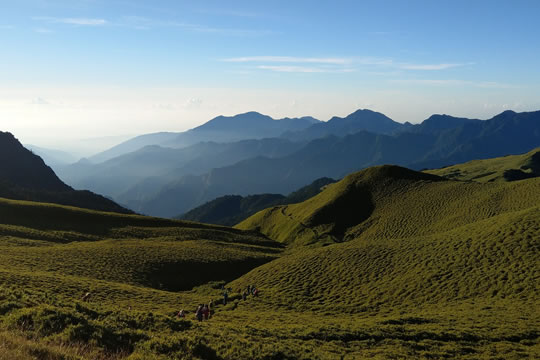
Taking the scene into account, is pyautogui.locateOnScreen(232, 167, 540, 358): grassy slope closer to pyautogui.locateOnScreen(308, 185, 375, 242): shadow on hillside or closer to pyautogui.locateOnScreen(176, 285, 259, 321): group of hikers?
pyautogui.locateOnScreen(176, 285, 259, 321): group of hikers

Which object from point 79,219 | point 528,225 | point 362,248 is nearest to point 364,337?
point 362,248

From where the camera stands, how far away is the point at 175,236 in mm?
79875

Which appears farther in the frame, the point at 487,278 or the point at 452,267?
the point at 452,267

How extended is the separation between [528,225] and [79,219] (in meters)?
88.0

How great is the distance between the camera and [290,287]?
4197 cm

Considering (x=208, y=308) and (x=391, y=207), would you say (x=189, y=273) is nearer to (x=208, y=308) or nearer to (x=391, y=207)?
(x=208, y=308)

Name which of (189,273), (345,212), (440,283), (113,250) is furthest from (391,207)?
(113,250)

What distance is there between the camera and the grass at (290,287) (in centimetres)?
1673

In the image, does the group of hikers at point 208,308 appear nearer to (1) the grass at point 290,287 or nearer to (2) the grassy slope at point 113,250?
(1) the grass at point 290,287

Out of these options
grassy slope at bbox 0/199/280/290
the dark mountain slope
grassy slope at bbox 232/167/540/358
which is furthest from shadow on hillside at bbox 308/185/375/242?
grassy slope at bbox 0/199/280/290

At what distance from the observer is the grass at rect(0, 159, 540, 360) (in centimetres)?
1673

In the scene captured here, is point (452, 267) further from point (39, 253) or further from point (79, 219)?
point (79, 219)

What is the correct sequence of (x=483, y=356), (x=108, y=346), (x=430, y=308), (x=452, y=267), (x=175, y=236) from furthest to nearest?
(x=175, y=236) → (x=452, y=267) → (x=430, y=308) → (x=483, y=356) → (x=108, y=346)

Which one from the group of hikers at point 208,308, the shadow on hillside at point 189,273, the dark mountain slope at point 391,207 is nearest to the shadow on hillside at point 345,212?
the dark mountain slope at point 391,207
